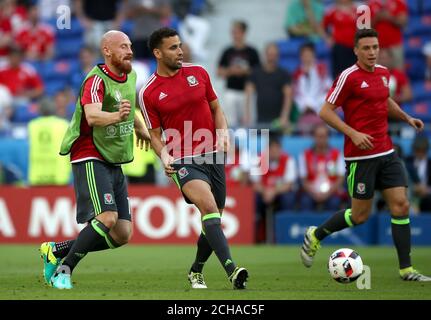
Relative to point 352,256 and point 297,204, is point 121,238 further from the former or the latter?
point 297,204

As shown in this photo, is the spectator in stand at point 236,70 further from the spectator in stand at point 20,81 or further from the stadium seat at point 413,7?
the spectator in stand at point 20,81

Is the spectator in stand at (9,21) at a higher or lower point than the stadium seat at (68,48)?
higher

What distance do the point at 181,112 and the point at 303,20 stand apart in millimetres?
12011

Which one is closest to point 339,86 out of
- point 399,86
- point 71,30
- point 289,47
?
point 399,86

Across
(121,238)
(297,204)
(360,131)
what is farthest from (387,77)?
(297,204)

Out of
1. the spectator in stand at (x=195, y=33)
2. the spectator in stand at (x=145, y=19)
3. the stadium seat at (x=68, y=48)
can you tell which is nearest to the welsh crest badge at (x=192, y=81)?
the spectator in stand at (x=145, y=19)

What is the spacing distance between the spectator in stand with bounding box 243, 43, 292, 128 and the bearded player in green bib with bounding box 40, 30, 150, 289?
8.93 metres

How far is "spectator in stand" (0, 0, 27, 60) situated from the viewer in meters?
23.6

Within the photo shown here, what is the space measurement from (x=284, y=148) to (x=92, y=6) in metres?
6.25

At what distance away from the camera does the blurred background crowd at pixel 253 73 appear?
18000mm

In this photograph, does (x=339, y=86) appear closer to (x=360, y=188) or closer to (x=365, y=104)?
(x=365, y=104)

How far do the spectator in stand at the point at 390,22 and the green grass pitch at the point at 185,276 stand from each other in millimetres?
4299

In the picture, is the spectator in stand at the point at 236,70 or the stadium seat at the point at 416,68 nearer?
the spectator in stand at the point at 236,70

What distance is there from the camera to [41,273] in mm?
11836
